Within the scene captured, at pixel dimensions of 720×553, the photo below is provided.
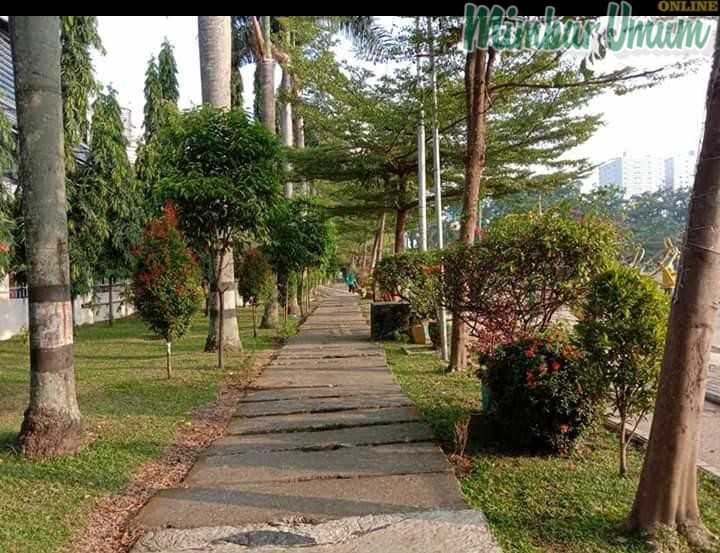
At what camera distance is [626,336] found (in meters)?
4.02

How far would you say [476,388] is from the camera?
771 cm

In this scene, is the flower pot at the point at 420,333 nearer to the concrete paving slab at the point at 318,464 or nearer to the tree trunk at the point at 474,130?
the tree trunk at the point at 474,130

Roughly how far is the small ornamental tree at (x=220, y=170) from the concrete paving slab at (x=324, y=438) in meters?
4.37

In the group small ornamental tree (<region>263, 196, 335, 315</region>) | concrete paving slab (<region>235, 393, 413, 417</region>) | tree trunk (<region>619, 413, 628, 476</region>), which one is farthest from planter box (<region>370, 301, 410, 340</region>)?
tree trunk (<region>619, 413, 628, 476</region>)

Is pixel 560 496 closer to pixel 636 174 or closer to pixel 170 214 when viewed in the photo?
pixel 170 214

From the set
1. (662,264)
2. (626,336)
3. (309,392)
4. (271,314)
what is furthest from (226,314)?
(626,336)

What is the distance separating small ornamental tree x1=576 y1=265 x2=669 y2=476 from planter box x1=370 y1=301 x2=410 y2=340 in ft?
31.8

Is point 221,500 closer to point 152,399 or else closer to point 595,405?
point 595,405

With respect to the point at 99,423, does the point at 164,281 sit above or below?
above

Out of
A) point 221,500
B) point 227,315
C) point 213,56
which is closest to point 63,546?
A: point 221,500

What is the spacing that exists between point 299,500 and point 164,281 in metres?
5.28

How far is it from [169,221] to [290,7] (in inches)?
234

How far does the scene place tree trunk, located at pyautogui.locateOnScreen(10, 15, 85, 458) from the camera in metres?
4.95

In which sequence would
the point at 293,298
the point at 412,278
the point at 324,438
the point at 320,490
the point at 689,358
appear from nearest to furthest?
the point at 689,358
the point at 320,490
the point at 324,438
the point at 412,278
the point at 293,298
